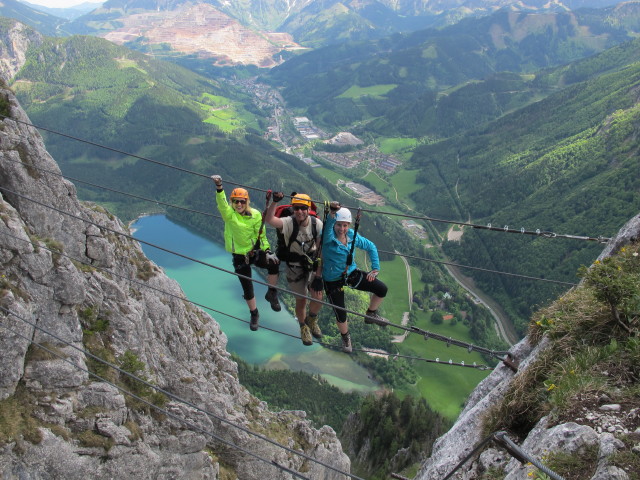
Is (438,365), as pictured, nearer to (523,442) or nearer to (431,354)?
(431,354)

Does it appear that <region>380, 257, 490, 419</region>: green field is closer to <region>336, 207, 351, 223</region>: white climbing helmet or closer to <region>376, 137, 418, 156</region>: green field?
<region>336, 207, 351, 223</region>: white climbing helmet

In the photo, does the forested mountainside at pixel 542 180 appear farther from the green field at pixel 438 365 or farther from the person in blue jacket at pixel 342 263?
the person in blue jacket at pixel 342 263

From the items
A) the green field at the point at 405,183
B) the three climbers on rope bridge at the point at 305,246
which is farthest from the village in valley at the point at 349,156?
the three climbers on rope bridge at the point at 305,246

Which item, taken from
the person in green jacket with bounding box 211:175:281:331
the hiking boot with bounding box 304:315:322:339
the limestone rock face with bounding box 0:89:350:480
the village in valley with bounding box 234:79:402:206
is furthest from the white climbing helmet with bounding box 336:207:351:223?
the village in valley with bounding box 234:79:402:206

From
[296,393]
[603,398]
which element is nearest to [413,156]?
[296,393]

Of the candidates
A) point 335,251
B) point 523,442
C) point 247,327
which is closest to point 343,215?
point 335,251
